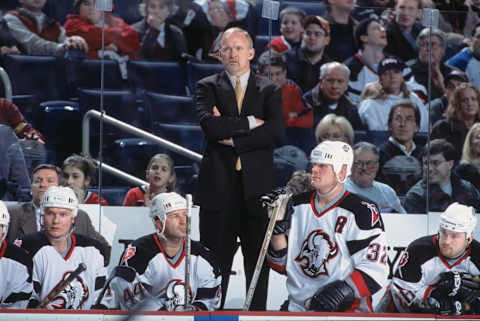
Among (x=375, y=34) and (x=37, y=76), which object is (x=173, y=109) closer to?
(x=37, y=76)

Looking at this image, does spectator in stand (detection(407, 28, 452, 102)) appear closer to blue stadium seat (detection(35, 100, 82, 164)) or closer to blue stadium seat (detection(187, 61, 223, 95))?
blue stadium seat (detection(187, 61, 223, 95))

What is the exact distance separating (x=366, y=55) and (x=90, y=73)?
1.72 m

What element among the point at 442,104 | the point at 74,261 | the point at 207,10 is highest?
the point at 207,10

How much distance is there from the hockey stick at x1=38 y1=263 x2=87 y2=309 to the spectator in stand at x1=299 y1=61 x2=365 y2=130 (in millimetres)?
1834

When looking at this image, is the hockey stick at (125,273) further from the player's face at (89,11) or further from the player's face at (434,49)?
the player's face at (434,49)

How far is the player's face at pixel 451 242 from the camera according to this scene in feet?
15.8

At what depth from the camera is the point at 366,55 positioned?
5637mm

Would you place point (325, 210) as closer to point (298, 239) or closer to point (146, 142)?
point (298, 239)

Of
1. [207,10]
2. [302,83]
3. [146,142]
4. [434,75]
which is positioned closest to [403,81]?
[434,75]

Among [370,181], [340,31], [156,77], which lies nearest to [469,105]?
[370,181]

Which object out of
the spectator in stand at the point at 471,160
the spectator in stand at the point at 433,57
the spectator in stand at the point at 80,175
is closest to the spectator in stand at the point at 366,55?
the spectator in stand at the point at 433,57

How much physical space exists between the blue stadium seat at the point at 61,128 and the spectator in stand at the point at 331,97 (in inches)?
54.8

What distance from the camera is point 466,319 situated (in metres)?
3.52

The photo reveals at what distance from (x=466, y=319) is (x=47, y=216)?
242 cm
